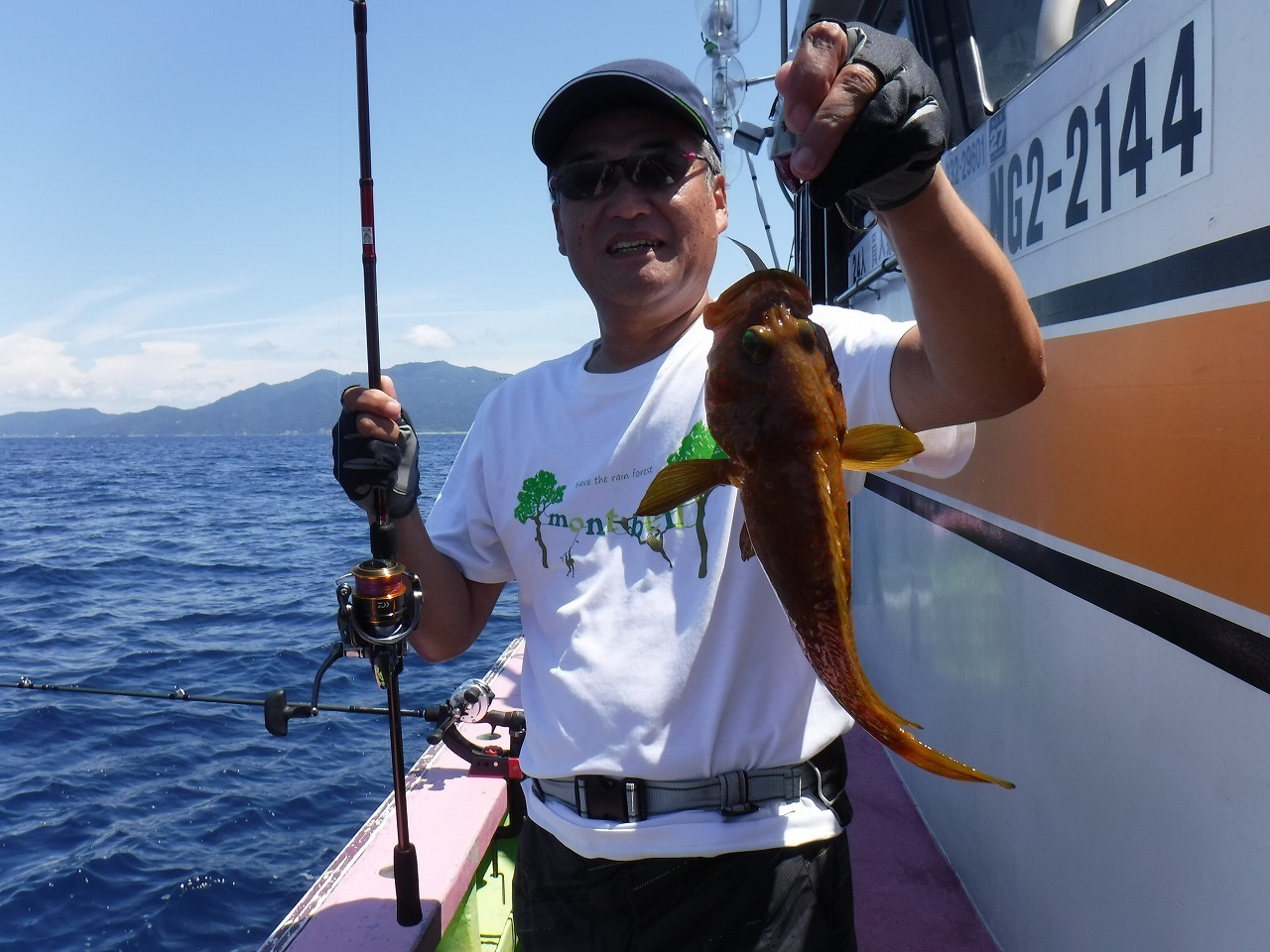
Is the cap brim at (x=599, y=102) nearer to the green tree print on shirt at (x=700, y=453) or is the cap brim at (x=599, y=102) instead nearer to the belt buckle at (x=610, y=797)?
the green tree print on shirt at (x=700, y=453)

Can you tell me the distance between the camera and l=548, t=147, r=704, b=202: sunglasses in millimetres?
2229

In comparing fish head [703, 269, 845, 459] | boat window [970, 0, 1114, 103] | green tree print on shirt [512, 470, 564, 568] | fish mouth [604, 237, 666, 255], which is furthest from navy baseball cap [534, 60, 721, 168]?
boat window [970, 0, 1114, 103]

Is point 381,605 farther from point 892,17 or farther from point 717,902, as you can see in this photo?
point 892,17

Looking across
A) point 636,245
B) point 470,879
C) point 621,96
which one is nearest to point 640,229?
point 636,245

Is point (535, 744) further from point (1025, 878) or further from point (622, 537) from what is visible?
point (1025, 878)

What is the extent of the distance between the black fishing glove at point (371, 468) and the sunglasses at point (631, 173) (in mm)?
930

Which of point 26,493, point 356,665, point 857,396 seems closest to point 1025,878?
point 857,396

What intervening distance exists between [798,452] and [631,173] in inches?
48.1

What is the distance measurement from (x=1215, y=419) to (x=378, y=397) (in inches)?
84.0

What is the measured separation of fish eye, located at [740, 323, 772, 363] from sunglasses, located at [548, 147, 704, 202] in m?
1.06

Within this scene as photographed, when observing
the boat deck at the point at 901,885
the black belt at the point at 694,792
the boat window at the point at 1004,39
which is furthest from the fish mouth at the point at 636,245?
the boat deck at the point at 901,885

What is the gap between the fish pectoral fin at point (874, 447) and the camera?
51.9 inches

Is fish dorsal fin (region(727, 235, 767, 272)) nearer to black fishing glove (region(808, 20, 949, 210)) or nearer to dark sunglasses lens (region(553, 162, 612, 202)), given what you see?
black fishing glove (region(808, 20, 949, 210))

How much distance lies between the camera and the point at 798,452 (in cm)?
130
